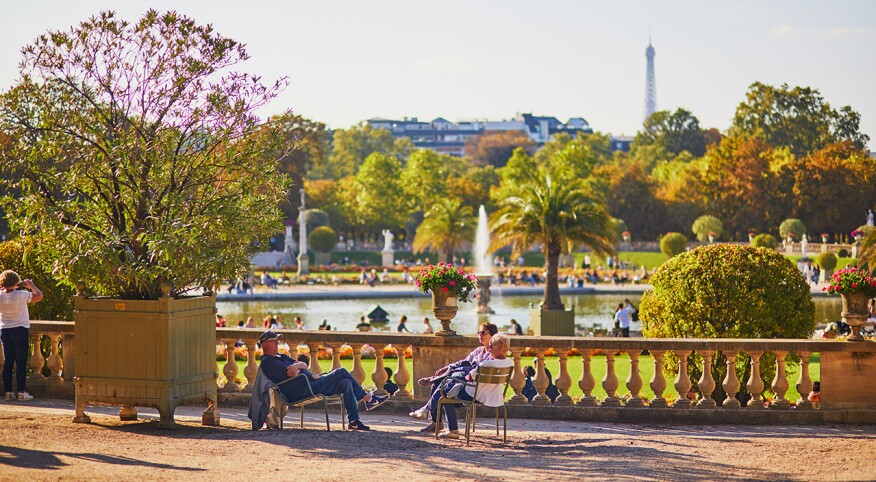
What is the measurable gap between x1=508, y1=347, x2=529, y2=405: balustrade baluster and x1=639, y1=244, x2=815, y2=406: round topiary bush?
113 inches

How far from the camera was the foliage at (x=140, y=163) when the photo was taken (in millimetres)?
11680

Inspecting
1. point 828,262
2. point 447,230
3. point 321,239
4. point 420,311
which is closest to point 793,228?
point 828,262

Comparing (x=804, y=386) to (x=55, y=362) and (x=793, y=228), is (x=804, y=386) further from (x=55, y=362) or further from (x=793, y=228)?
(x=793, y=228)

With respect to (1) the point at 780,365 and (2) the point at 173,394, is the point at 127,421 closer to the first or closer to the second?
(2) the point at 173,394

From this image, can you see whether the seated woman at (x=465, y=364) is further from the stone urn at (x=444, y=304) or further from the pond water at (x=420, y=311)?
the pond water at (x=420, y=311)

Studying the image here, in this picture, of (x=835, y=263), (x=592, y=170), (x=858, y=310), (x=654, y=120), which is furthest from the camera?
(x=654, y=120)

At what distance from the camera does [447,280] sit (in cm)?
1308

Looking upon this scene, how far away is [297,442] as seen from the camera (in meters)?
10.9

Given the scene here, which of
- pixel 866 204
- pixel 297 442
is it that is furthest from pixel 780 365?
pixel 866 204

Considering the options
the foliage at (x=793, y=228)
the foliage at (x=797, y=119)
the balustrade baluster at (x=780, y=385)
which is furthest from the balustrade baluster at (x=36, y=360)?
the foliage at (x=797, y=119)

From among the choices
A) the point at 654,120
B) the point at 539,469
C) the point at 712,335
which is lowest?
the point at 539,469

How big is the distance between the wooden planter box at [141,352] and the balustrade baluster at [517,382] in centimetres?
314

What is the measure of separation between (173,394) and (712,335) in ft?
22.6

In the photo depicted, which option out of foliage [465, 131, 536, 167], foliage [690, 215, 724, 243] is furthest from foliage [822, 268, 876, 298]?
foliage [465, 131, 536, 167]
